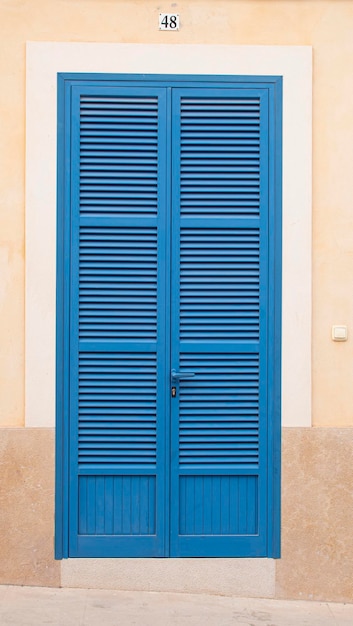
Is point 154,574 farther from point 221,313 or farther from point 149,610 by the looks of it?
point 221,313

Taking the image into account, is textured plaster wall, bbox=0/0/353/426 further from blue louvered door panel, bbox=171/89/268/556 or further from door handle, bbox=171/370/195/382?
door handle, bbox=171/370/195/382

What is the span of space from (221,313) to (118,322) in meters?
0.63

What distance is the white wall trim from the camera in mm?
5137

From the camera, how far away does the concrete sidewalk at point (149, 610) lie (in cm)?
483

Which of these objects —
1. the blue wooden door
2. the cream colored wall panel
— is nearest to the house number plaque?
the blue wooden door

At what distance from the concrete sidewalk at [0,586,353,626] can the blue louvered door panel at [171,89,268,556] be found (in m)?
0.32

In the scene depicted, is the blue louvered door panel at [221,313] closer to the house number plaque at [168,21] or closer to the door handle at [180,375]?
the door handle at [180,375]

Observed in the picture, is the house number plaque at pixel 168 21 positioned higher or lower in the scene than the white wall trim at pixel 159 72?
higher

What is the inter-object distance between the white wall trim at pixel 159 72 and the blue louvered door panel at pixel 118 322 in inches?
6.1

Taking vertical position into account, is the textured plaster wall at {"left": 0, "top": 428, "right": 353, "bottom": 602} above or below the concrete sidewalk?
above
